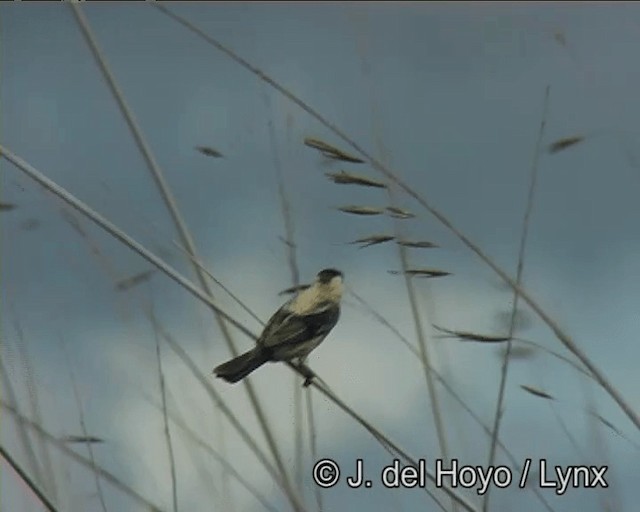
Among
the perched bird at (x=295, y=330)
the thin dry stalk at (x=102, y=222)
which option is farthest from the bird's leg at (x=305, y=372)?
the thin dry stalk at (x=102, y=222)

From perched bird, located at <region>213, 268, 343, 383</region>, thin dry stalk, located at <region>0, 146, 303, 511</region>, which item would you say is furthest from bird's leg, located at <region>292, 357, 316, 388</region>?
thin dry stalk, located at <region>0, 146, 303, 511</region>

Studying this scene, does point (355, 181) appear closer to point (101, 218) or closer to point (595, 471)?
point (101, 218)

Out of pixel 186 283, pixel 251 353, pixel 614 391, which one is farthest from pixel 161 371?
pixel 614 391

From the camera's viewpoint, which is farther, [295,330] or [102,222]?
[295,330]

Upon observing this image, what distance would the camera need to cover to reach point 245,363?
0.76 m

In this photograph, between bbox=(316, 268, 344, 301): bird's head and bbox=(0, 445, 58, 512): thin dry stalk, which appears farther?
bbox=(316, 268, 344, 301): bird's head

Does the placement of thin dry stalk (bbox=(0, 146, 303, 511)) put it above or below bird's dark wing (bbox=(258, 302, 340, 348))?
above

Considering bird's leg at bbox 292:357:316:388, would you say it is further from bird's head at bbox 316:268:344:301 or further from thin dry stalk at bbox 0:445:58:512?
thin dry stalk at bbox 0:445:58:512

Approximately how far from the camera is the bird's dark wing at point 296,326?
78 cm

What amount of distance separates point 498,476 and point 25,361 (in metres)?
0.46

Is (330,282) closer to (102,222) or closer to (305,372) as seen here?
(305,372)

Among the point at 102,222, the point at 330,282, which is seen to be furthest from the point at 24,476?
the point at 330,282

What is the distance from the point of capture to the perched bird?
768 mm

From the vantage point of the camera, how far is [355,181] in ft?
2.51
